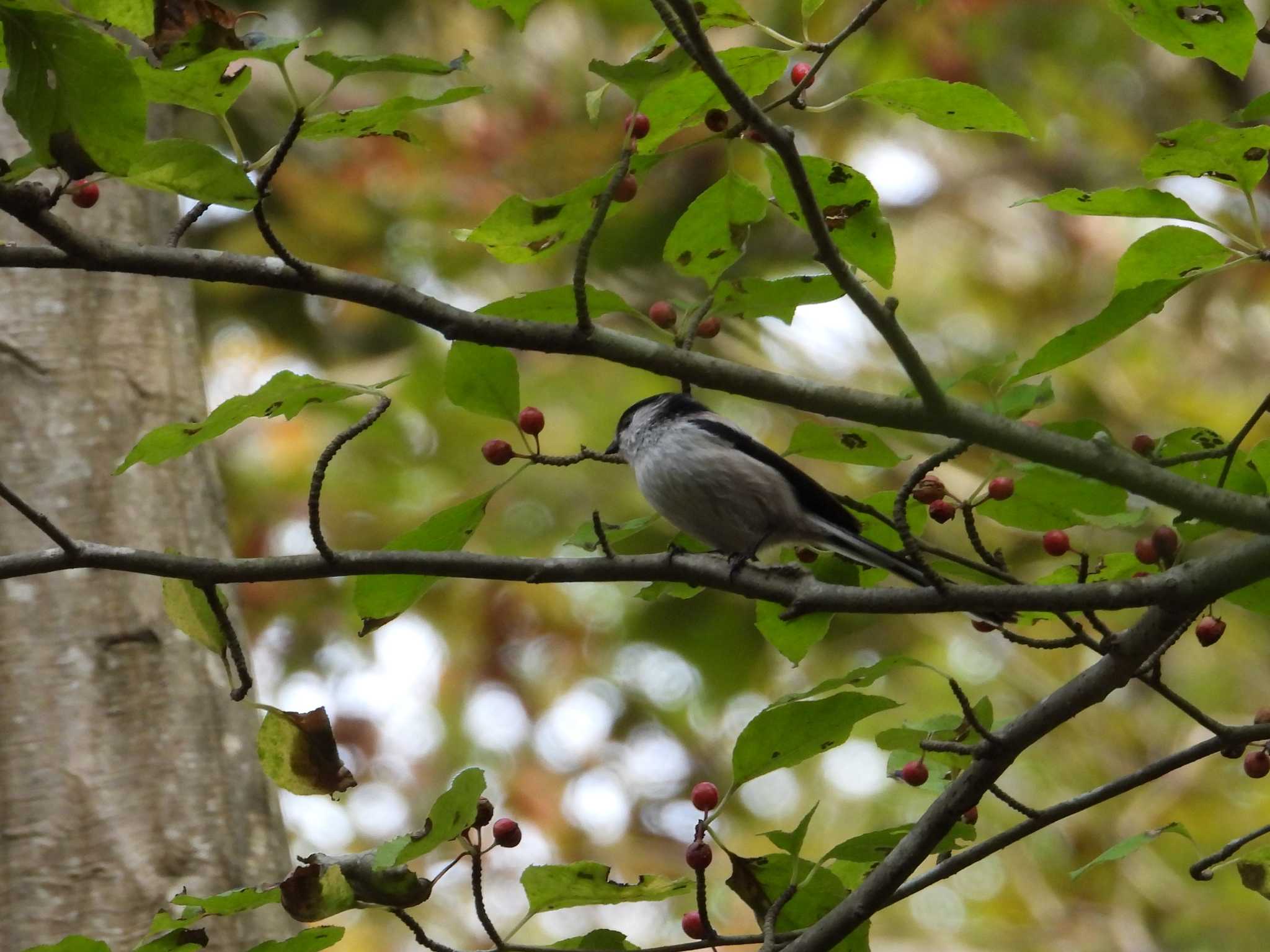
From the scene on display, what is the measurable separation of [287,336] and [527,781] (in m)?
4.10

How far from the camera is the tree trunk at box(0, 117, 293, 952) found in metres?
3.13

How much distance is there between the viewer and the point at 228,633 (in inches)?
87.6

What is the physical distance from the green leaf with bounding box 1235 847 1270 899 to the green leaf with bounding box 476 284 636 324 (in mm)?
1441

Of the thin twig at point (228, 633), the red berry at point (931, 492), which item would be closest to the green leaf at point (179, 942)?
the thin twig at point (228, 633)

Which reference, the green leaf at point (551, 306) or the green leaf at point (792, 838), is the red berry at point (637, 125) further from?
the green leaf at point (792, 838)

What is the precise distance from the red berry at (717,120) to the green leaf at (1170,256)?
71 cm

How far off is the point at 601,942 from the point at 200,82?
152cm

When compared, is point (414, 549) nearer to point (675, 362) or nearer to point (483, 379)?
point (483, 379)

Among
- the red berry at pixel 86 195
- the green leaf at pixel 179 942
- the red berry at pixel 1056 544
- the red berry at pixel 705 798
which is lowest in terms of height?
the green leaf at pixel 179 942

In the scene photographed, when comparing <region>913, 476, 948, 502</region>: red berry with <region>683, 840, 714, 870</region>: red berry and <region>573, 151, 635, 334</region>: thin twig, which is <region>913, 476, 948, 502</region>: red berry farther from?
<region>573, 151, 635, 334</region>: thin twig

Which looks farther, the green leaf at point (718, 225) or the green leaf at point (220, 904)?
the green leaf at point (718, 225)

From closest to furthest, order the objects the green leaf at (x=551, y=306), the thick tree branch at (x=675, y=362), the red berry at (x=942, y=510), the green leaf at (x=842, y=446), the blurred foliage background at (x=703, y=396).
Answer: the thick tree branch at (x=675, y=362), the green leaf at (x=551, y=306), the green leaf at (x=842, y=446), the red berry at (x=942, y=510), the blurred foliage background at (x=703, y=396)

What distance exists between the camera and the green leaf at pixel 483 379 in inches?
91.5

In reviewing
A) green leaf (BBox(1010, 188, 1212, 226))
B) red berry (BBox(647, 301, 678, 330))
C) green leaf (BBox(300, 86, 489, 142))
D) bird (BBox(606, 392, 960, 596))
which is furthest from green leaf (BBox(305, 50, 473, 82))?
bird (BBox(606, 392, 960, 596))
